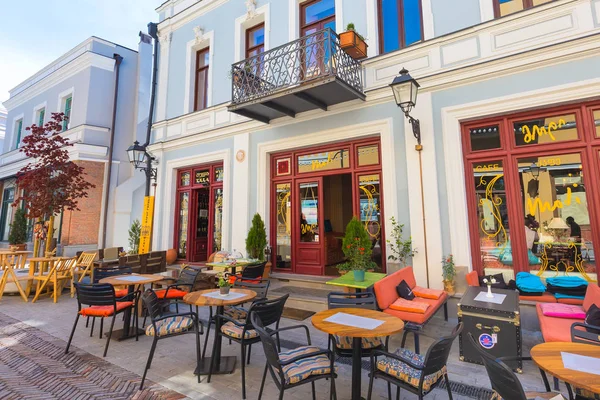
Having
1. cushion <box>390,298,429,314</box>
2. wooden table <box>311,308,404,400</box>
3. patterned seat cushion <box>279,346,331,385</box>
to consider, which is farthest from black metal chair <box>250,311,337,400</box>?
cushion <box>390,298,429,314</box>

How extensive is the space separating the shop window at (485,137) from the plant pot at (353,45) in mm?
2744

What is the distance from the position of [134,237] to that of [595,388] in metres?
11.2

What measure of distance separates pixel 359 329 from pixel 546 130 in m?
4.93

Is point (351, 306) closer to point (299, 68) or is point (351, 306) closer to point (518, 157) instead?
point (518, 157)

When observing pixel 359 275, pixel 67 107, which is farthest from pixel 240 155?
pixel 67 107

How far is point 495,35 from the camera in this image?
5559mm

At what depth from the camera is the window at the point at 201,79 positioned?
9.93m

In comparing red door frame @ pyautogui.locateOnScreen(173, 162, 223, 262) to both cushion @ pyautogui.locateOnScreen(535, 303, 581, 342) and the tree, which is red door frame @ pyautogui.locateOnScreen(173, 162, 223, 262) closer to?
the tree

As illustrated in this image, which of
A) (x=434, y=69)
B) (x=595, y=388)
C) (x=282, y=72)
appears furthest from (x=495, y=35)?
(x=595, y=388)

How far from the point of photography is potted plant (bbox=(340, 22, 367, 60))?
6.38m

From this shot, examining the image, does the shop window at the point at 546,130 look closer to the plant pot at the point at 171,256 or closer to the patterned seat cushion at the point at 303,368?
the patterned seat cushion at the point at 303,368

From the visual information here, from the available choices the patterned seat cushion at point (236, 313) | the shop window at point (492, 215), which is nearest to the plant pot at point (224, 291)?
the patterned seat cushion at point (236, 313)

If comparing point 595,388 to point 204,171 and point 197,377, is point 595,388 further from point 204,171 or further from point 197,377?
point 204,171

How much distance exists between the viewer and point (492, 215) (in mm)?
5477
